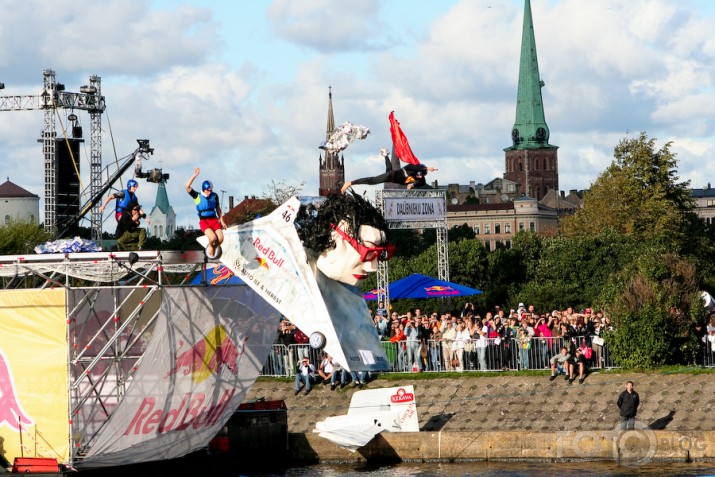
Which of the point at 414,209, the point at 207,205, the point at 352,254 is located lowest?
the point at 352,254

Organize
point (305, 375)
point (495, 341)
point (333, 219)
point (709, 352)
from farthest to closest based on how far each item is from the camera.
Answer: point (305, 375) < point (495, 341) < point (709, 352) < point (333, 219)

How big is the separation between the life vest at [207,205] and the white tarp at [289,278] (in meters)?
0.68

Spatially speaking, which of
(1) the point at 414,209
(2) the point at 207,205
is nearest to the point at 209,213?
(2) the point at 207,205

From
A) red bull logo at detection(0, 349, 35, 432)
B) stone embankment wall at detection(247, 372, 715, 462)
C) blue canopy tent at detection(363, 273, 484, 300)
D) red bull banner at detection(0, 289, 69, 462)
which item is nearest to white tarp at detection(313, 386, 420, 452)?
stone embankment wall at detection(247, 372, 715, 462)

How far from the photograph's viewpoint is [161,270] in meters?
28.8

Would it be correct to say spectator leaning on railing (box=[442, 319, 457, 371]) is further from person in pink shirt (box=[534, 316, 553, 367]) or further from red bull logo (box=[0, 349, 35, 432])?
red bull logo (box=[0, 349, 35, 432])

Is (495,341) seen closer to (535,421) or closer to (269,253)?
(535,421)

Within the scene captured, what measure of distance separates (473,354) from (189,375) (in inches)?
518

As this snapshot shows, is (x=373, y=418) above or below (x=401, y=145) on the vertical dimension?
below

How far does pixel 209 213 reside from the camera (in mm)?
27484

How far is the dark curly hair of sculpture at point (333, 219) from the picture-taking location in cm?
2786

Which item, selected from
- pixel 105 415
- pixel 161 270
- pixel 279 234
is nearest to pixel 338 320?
pixel 279 234

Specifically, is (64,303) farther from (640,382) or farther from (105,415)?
(640,382)

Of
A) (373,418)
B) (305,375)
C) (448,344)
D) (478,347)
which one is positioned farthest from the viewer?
(305,375)
